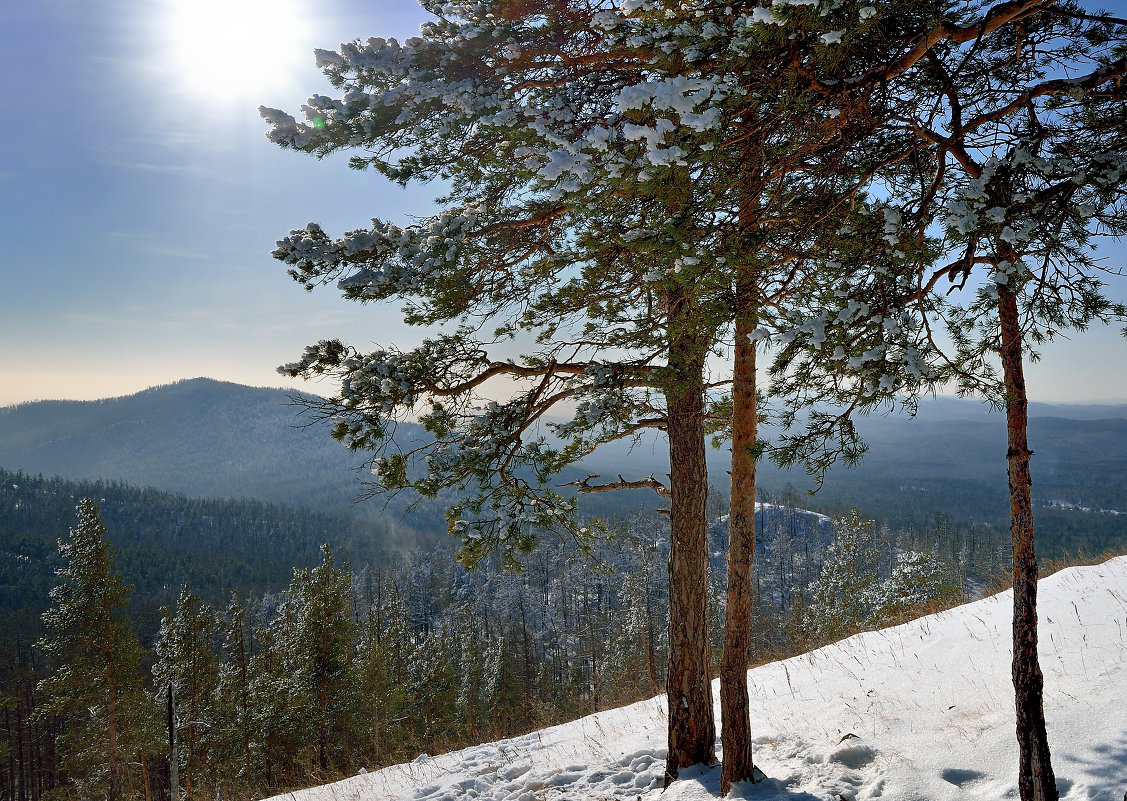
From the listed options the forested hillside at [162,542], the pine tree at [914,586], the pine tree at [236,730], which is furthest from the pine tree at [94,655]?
the forested hillside at [162,542]

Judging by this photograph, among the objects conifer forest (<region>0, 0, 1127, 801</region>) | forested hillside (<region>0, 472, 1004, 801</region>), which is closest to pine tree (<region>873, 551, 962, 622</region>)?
forested hillside (<region>0, 472, 1004, 801</region>)

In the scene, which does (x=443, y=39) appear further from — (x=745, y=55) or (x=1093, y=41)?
(x=1093, y=41)

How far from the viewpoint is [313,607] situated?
20297mm

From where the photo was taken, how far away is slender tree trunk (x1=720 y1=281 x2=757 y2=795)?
527cm

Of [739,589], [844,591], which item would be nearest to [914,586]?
[844,591]

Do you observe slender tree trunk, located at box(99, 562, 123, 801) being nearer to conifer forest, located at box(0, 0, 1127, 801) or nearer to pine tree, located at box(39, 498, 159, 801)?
pine tree, located at box(39, 498, 159, 801)

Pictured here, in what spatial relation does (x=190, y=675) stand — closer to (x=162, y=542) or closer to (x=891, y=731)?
(x=891, y=731)

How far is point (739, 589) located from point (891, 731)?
228 centimetres

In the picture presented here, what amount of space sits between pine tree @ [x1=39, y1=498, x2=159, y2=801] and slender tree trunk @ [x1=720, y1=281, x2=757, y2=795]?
65.1 feet

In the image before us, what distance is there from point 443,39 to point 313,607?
20643 mm

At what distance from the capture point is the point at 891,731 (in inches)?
223

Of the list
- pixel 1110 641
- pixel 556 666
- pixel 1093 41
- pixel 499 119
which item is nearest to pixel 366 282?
pixel 499 119

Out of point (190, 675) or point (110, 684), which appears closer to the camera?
point (110, 684)

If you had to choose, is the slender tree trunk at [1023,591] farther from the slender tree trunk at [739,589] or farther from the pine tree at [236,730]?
the pine tree at [236,730]
